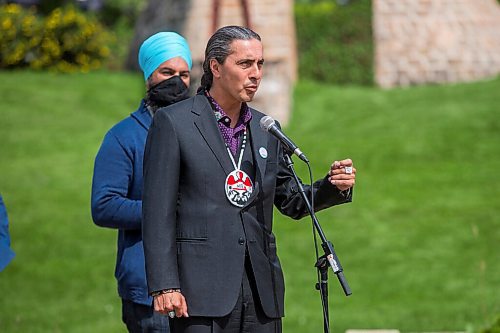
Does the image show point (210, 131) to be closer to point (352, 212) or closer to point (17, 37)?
point (352, 212)

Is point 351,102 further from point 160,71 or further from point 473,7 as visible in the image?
point 160,71

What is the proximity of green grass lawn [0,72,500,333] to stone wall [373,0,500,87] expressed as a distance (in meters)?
0.98

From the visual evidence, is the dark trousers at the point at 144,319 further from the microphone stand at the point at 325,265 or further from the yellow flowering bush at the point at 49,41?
the yellow flowering bush at the point at 49,41

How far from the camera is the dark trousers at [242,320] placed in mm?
3957

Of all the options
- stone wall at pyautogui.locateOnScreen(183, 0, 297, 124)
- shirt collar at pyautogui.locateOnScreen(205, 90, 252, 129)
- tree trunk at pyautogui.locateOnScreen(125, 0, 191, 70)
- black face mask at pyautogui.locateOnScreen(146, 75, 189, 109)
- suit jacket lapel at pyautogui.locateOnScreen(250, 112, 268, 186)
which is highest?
tree trunk at pyautogui.locateOnScreen(125, 0, 191, 70)

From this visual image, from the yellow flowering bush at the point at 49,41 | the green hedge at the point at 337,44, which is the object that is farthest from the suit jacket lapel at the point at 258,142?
the yellow flowering bush at the point at 49,41

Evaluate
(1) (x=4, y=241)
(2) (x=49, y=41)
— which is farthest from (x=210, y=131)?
(2) (x=49, y=41)

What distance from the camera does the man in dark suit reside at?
394 cm

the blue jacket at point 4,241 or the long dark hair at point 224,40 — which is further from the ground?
the long dark hair at point 224,40

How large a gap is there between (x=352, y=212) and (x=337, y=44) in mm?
7271

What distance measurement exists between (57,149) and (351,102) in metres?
4.59

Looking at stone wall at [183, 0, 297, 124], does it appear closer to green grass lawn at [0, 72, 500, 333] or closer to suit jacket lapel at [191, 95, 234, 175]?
green grass lawn at [0, 72, 500, 333]

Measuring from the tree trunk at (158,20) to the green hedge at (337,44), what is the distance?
9.34ft

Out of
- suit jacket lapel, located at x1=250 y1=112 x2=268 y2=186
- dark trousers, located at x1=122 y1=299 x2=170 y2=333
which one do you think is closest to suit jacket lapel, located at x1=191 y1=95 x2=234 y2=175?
suit jacket lapel, located at x1=250 y1=112 x2=268 y2=186
